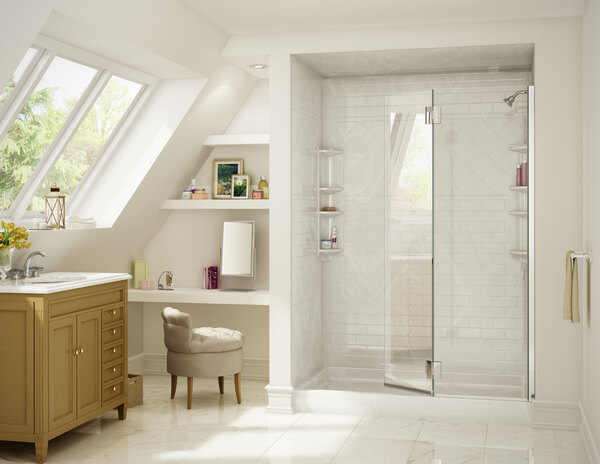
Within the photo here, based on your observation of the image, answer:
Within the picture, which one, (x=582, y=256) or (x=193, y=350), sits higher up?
(x=582, y=256)

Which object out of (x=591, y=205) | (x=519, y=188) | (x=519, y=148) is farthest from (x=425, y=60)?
(x=591, y=205)

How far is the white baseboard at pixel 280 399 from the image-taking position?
5.08 m

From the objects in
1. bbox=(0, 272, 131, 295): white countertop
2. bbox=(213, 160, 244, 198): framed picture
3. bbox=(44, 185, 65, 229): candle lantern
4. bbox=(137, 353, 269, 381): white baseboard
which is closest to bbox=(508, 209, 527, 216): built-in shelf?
bbox=(213, 160, 244, 198): framed picture

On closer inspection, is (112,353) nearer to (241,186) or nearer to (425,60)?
(241,186)

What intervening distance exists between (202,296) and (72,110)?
1748 millimetres

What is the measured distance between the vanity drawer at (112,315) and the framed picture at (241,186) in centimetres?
158

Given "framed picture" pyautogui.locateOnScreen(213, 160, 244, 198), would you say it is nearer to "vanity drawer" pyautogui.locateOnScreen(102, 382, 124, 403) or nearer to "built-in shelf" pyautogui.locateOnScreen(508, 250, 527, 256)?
"vanity drawer" pyautogui.locateOnScreen(102, 382, 124, 403)

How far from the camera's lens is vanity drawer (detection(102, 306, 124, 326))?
15.2 feet

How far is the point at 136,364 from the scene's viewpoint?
6309mm

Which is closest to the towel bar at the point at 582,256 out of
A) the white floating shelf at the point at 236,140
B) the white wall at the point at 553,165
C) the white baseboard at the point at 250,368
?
the white wall at the point at 553,165

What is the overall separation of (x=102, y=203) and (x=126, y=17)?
180 cm

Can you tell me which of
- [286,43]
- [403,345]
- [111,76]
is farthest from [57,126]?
[403,345]

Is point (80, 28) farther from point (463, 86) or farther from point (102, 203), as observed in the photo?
point (463, 86)

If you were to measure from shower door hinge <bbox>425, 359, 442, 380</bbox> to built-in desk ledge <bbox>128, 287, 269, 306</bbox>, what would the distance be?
130 centimetres
